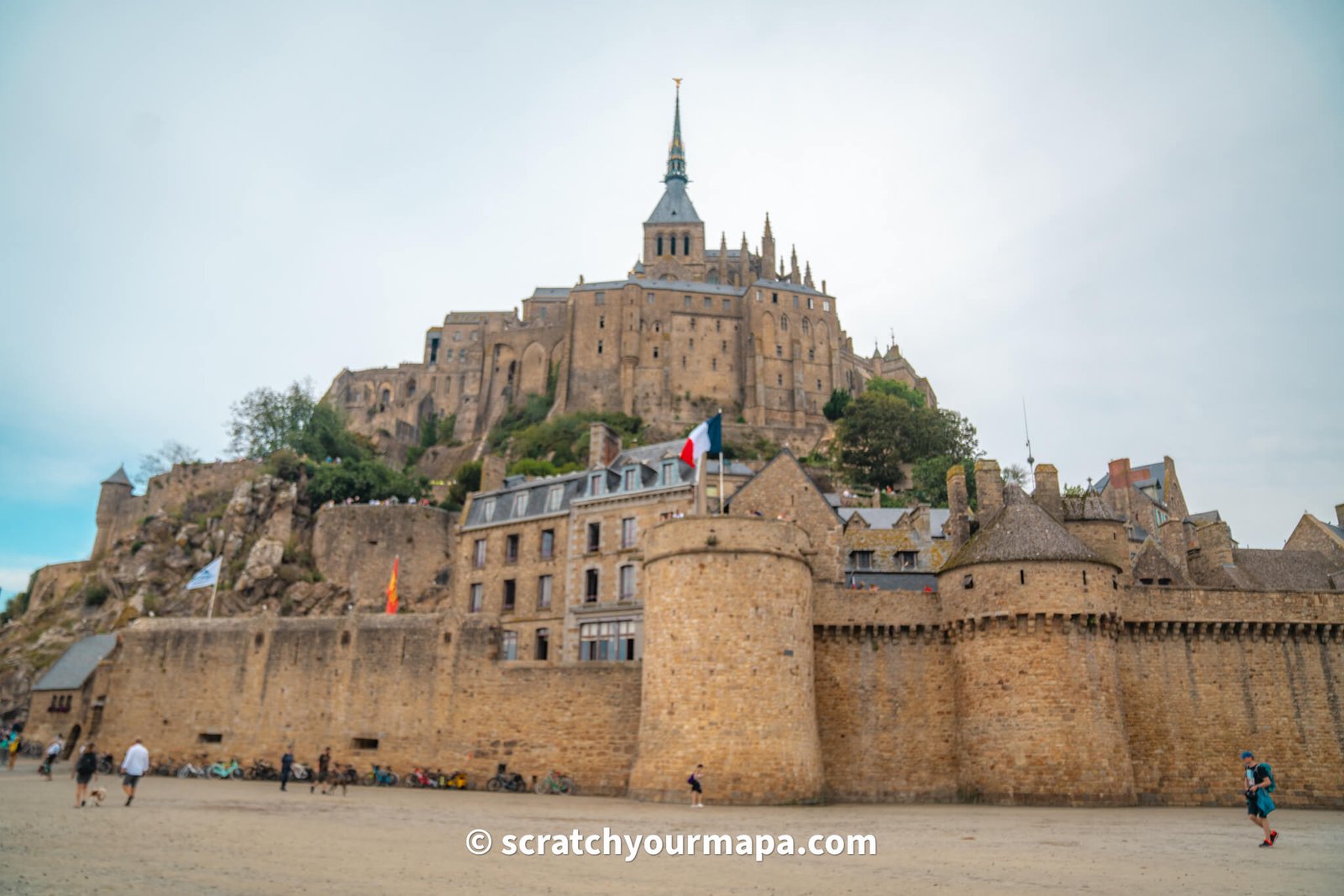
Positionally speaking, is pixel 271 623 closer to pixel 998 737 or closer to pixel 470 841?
pixel 470 841

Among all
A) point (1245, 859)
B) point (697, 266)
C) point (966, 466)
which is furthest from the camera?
point (697, 266)

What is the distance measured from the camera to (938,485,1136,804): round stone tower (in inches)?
955

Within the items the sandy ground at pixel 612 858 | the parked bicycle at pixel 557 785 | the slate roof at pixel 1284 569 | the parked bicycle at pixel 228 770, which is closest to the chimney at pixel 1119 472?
the slate roof at pixel 1284 569

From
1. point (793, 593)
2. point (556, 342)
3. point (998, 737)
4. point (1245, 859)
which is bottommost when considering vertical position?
point (1245, 859)

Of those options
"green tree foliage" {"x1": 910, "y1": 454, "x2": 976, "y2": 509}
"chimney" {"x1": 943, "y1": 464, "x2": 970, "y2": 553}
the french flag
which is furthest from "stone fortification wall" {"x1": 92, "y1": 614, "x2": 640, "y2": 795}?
"green tree foliage" {"x1": 910, "y1": 454, "x2": 976, "y2": 509}

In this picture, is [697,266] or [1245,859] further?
[697,266]

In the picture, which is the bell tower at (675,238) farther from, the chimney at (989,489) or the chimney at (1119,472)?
the chimney at (989,489)

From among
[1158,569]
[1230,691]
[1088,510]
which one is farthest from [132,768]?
[1158,569]

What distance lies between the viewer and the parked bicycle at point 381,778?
28.7 metres

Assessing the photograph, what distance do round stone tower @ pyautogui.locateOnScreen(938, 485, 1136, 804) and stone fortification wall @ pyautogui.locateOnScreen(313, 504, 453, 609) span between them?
2954 centimetres

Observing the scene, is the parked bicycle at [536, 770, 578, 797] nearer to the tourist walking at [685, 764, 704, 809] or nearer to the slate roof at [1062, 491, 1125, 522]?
the tourist walking at [685, 764, 704, 809]

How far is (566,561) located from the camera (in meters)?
38.8

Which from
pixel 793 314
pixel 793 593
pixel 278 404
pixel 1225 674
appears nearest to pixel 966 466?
pixel 793 314

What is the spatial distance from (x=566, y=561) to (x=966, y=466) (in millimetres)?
34700
